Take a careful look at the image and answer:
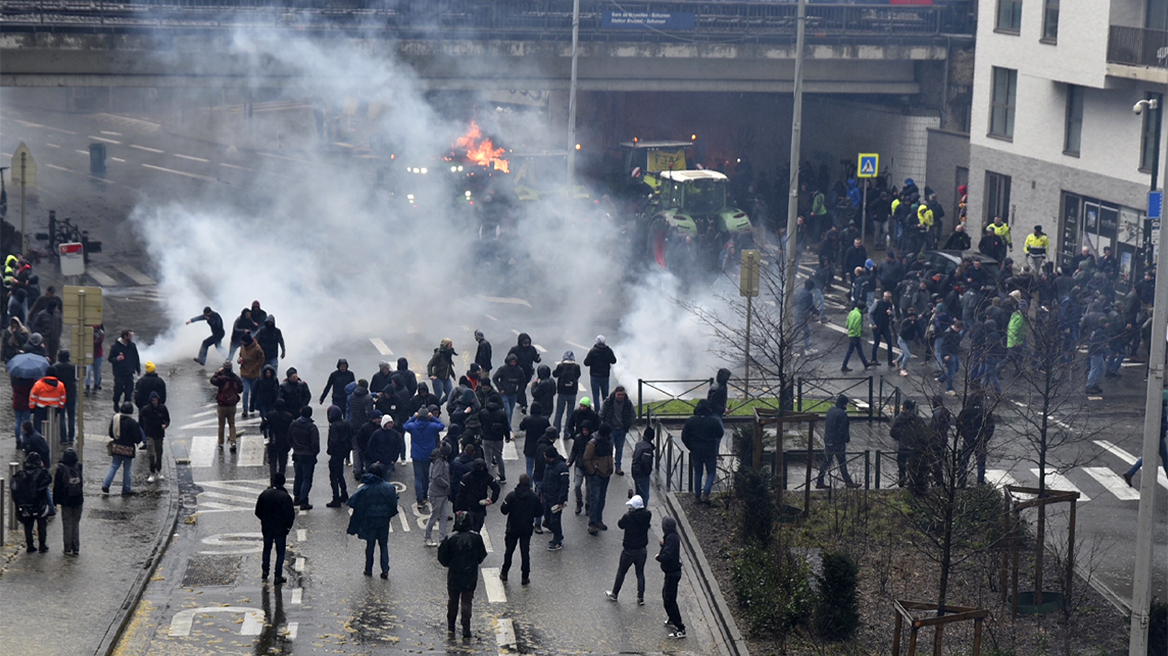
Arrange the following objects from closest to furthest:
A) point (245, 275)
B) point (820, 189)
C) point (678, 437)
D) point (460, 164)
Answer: point (678, 437) < point (245, 275) < point (460, 164) < point (820, 189)

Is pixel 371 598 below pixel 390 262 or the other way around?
below

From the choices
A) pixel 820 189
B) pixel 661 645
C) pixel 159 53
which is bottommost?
pixel 661 645

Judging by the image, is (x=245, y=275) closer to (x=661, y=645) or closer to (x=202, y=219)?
(x=202, y=219)

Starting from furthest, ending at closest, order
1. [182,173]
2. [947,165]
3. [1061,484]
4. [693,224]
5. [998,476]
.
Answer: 1. [182,173]
2. [947,165]
3. [693,224]
4. [998,476]
5. [1061,484]

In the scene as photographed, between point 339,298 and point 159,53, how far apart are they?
8.40 m

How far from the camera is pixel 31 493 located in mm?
15633

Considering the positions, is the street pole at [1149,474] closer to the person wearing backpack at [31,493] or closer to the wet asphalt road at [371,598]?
the wet asphalt road at [371,598]

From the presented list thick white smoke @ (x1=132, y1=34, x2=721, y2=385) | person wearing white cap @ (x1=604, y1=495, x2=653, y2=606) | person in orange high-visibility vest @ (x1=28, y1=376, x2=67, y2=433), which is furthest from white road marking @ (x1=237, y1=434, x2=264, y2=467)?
person wearing white cap @ (x1=604, y1=495, x2=653, y2=606)

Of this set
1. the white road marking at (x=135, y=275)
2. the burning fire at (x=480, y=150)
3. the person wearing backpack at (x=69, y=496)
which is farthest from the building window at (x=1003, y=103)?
the person wearing backpack at (x=69, y=496)

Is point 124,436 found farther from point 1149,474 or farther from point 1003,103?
point 1003,103

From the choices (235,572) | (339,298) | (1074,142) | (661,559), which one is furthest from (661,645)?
(1074,142)

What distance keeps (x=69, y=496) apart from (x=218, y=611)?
2.18 meters

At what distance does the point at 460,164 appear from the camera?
38.2m

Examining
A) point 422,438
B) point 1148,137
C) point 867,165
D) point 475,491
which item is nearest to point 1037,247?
point 1148,137
